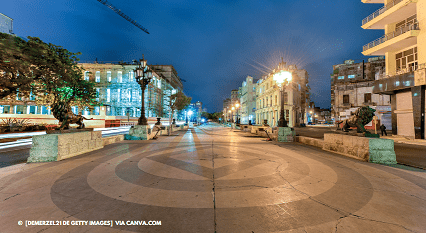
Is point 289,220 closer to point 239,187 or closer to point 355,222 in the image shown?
point 355,222

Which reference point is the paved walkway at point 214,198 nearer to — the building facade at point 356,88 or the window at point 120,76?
the building facade at point 356,88

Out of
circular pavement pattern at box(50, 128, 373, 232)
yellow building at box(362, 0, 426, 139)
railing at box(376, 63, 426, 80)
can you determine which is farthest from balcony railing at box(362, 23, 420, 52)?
circular pavement pattern at box(50, 128, 373, 232)

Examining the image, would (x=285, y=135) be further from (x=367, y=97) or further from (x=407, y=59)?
(x=367, y=97)

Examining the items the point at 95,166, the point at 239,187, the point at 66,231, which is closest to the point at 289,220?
the point at 239,187

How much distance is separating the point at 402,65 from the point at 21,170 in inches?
1193

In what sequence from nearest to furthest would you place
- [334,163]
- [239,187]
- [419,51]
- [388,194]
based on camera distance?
[388,194] < [239,187] < [334,163] < [419,51]

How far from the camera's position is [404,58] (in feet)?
56.1

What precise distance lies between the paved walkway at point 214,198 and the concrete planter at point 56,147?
33.1 inches

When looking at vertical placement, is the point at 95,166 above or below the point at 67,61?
below

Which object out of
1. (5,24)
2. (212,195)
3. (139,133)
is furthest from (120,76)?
(212,195)

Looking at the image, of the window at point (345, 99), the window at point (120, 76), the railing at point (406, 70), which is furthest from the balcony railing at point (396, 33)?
the window at point (120, 76)

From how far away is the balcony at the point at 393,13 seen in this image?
50.4 ft

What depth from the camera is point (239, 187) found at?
11.7 ft

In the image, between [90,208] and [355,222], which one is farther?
[90,208]
